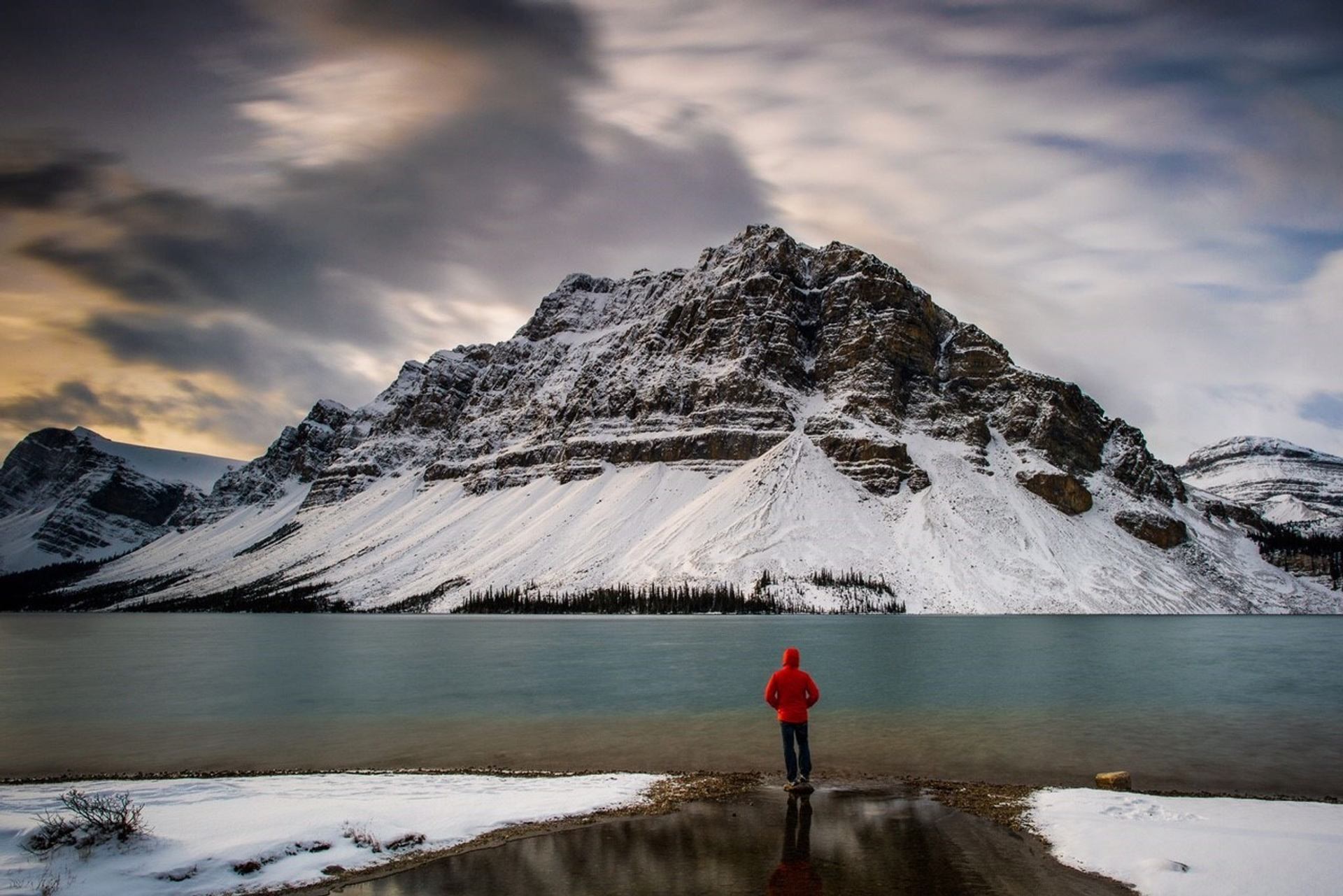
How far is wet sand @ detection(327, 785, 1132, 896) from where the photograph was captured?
10.4m

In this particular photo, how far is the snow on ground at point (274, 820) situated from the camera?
10656 millimetres

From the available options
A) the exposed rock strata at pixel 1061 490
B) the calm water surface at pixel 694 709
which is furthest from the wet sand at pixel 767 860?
the exposed rock strata at pixel 1061 490

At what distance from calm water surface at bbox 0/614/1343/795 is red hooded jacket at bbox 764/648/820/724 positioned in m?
3.24

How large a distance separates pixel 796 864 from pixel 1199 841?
659 centimetres

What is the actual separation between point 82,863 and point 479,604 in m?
168

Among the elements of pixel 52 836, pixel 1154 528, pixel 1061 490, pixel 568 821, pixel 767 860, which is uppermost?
pixel 1061 490

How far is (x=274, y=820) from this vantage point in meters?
13.1

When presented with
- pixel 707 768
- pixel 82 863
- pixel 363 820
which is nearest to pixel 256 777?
pixel 363 820

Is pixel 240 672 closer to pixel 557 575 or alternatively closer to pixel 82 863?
pixel 82 863

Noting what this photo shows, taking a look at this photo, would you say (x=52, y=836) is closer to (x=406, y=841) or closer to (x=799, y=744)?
(x=406, y=841)

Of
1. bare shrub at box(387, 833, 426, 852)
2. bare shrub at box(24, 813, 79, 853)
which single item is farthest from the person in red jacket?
bare shrub at box(24, 813, 79, 853)

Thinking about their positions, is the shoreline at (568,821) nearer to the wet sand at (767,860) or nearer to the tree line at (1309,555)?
the wet sand at (767,860)

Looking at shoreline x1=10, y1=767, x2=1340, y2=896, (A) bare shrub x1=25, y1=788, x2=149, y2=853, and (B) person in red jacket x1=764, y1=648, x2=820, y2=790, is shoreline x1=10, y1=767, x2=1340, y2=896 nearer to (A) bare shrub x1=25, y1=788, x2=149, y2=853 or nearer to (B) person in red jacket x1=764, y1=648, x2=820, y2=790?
(B) person in red jacket x1=764, y1=648, x2=820, y2=790

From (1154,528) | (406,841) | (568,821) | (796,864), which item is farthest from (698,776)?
(1154,528)
